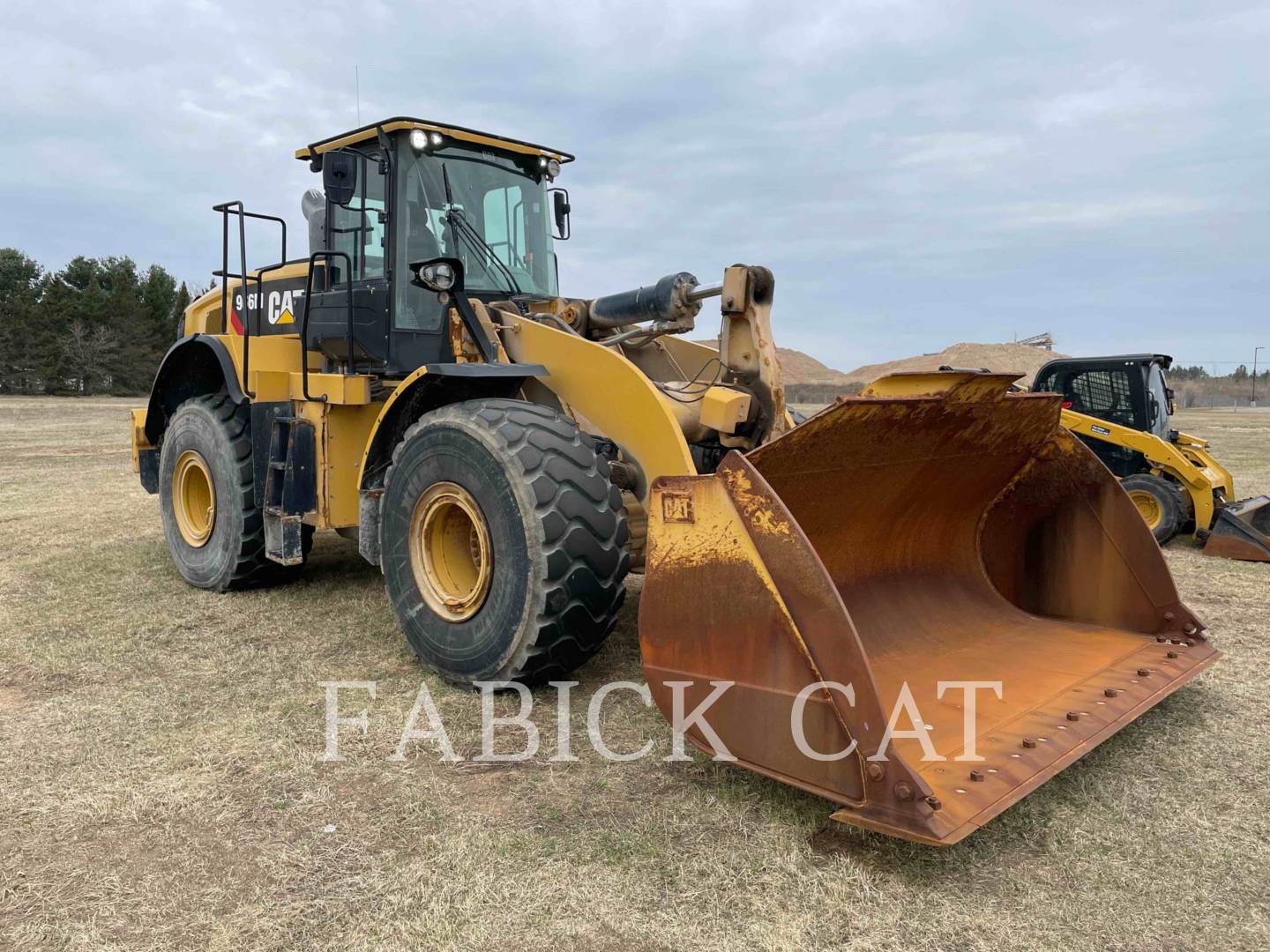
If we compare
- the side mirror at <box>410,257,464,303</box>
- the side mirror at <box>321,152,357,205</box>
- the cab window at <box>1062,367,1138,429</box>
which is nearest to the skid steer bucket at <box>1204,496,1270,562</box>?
the cab window at <box>1062,367,1138,429</box>

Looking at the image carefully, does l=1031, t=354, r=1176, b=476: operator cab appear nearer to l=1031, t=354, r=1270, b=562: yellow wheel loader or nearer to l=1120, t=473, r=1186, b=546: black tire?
l=1031, t=354, r=1270, b=562: yellow wheel loader

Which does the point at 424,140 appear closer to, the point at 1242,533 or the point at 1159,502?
the point at 1242,533

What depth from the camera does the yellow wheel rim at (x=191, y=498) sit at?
6297 millimetres

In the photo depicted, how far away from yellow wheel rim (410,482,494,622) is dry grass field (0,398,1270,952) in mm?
383

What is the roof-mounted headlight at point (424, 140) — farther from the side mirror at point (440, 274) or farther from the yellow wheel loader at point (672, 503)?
the side mirror at point (440, 274)

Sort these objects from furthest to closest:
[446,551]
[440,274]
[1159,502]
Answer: [1159,502], [440,274], [446,551]

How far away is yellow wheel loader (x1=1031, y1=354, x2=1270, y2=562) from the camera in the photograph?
7.74 metres

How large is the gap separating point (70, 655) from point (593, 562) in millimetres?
2832

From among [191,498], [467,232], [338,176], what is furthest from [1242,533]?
[191,498]

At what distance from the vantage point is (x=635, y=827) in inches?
113

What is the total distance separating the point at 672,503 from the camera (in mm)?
3021

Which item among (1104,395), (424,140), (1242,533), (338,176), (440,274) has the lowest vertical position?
(1242,533)

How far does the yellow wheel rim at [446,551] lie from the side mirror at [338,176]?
1.51m

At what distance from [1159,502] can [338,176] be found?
748 cm
